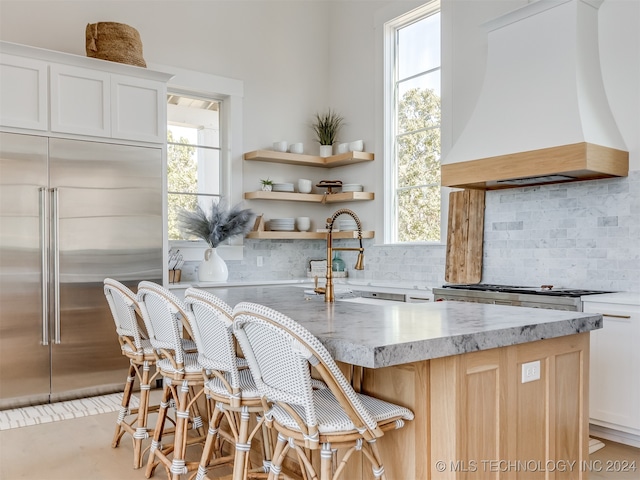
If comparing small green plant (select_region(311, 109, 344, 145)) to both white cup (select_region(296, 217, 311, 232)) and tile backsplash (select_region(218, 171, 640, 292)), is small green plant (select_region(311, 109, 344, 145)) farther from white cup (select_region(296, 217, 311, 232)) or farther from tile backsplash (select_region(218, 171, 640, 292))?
tile backsplash (select_region(218, 171, 640, 292))

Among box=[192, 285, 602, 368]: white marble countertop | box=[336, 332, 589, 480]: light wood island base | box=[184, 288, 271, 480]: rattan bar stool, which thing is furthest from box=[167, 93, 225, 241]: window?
box=[336, 332, 589, 480]: light wood island base

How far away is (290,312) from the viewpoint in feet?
7.87

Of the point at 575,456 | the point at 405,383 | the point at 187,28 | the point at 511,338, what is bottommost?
the point at 575,456

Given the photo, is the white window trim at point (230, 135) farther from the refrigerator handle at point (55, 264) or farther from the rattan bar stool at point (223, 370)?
the rattan bar stool at point (223, 370)

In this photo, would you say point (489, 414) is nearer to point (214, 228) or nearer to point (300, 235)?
point (214, 228)

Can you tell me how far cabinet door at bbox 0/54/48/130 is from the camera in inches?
154

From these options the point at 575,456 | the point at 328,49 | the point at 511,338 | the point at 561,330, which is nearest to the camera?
the point at 511,338

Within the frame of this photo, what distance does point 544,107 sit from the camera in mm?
3730

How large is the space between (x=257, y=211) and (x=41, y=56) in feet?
8.10

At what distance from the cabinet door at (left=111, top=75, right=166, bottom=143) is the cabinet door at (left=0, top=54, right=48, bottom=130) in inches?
20.0

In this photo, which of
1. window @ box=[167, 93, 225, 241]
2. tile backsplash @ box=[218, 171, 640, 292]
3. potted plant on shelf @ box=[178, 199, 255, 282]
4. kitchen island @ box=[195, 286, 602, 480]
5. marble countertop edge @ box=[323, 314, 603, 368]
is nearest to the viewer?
marble countertop edge @ box=[323, 314, 603, 368]

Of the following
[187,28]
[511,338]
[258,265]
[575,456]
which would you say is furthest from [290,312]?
[187,28]

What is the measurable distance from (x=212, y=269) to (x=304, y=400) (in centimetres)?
347

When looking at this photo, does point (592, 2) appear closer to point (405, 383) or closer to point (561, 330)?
point (561, 330)
